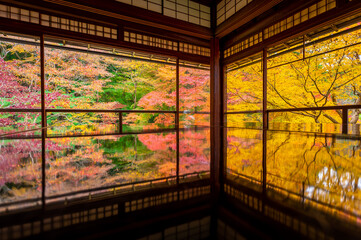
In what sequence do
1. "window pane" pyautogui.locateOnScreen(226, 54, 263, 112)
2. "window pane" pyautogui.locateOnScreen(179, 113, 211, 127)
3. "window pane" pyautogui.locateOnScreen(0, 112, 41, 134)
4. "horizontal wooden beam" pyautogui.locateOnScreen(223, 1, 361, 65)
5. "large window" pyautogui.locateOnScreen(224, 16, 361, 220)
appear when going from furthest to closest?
1. "window pane" pyautogui.locateOnScreen(179, 113, 211, 127)
2. "window pane" pyautogui.locateOnScreen(226, 54, 263, 112)
3. "window pane" pyautogui.locateOnScreen(0, 112, 41, 134)
4. "horizontal wooden beam" pyautogui.locateOnScreen(223, 1, 361, 65)
5. "large window" pyautogui.locateOnScreen(224, 16, 361, 220)

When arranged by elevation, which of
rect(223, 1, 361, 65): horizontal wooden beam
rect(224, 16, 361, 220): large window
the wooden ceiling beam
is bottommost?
rect(224, 16, 361, 220): large window

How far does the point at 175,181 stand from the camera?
16.7 inches

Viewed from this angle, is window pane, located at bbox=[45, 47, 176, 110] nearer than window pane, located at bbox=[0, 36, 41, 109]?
No

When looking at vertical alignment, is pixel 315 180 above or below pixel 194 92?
below

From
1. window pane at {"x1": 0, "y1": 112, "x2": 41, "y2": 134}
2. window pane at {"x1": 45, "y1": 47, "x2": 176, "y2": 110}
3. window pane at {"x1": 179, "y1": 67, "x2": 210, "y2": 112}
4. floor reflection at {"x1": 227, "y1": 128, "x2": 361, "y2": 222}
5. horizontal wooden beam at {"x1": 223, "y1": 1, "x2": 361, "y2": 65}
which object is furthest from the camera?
window pane at {"x1": 179, "y1": 67, "x2": 210, "y2": 112}

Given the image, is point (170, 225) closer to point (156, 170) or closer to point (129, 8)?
point (156, 170)

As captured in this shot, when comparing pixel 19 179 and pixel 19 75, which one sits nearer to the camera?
pixel 19 179

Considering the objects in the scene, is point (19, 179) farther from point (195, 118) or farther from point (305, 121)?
point (195, 118)

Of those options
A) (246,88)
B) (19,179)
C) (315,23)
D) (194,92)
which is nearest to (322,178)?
(19,179)

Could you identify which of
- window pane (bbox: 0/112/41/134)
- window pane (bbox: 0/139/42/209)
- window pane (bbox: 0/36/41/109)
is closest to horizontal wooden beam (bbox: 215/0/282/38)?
window pane (bbox: 0/139/42/209)

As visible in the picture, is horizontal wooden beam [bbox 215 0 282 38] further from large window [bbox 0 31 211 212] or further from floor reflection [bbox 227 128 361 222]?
floor reflection [bbox 227 128 361 222]

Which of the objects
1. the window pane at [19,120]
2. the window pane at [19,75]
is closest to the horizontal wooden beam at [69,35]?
the window pane at [19,75]

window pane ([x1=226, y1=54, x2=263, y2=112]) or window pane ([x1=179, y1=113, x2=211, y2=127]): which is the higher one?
window pane ([x1=226, y1=54, x2=263, y2=112])

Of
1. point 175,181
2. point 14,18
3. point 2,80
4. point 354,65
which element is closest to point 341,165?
point 175,181
